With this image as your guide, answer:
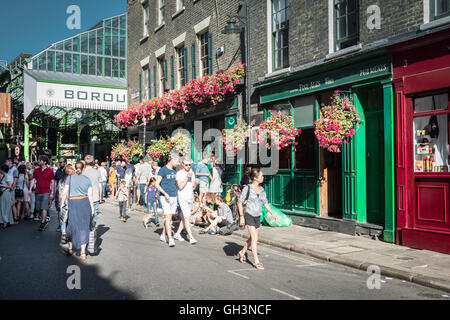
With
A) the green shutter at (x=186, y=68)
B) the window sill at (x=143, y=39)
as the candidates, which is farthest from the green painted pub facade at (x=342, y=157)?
the window sill at (x=143, y=39)

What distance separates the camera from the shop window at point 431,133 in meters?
7.70

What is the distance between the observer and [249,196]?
668 cm

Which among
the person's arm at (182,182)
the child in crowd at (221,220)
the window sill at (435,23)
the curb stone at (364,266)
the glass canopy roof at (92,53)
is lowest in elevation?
the curb stone at (364,266)

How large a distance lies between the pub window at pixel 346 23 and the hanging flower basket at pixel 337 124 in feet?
4.57

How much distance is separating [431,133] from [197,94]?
872 centimetres

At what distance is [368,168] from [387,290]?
438cm

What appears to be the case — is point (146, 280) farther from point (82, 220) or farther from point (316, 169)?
point (316, 169)

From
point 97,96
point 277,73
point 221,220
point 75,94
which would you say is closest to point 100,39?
point 97,96

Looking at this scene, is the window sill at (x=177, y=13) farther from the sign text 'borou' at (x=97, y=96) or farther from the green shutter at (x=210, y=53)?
the sign text 'borou' at (x=97, y=96)

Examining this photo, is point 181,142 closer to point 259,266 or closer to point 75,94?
point 259,266

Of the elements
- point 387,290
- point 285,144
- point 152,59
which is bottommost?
point 387,290

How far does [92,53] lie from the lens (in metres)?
32.3

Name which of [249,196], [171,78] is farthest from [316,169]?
[171,78]

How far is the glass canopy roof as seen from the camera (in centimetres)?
3131
